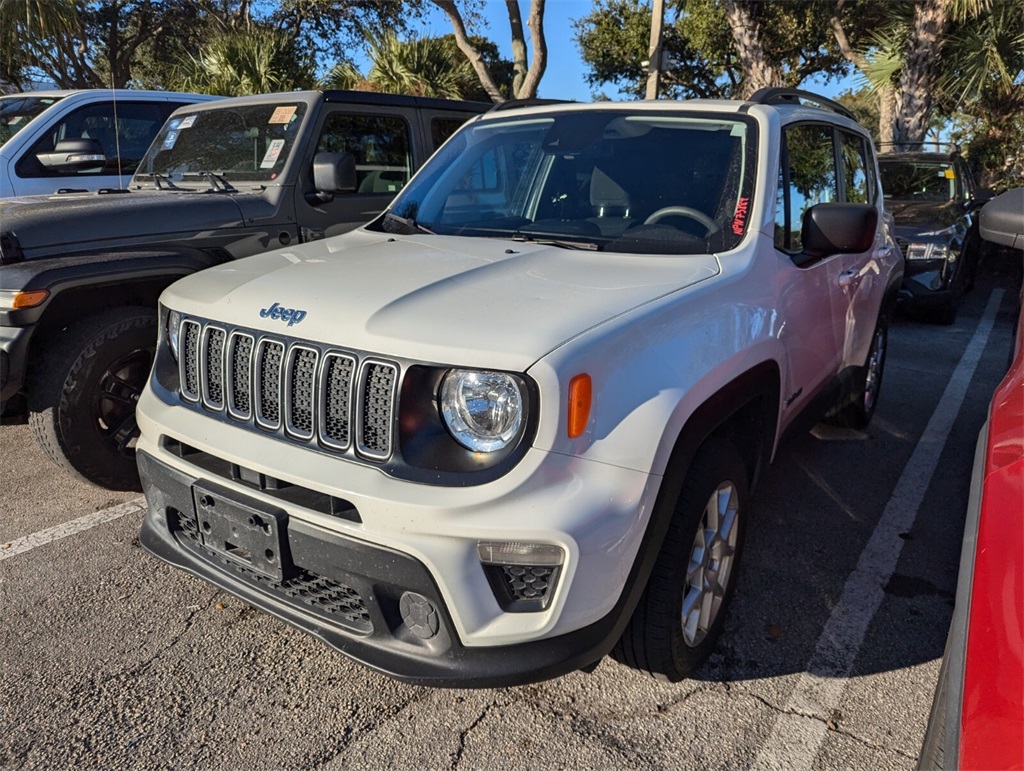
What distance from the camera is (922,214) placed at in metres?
8.45

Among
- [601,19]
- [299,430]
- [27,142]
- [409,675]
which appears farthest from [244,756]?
[601,19]

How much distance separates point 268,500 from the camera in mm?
2164

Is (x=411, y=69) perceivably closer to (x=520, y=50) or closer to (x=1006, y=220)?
(x=520, y=50)

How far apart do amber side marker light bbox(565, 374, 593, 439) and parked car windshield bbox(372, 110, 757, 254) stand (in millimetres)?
Answer: 1007

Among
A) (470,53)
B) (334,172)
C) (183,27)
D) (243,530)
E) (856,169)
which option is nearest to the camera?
(243,530)

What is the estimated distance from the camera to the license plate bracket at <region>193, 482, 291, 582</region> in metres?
2.14

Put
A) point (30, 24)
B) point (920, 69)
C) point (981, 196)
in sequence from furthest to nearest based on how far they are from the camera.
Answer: point (30, 24) < point (920, 69) < point (981, 196)

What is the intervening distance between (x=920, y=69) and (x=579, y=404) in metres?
13.7

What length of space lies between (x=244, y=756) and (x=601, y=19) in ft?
77.0

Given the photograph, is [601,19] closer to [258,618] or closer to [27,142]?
[27,142]

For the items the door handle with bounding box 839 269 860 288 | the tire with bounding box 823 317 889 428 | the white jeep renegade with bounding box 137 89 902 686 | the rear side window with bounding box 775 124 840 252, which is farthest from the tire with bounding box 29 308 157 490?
the tire with bounding box 823 317 889 428

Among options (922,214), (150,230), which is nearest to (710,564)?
(150,230)

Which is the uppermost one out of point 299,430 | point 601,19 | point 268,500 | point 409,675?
point 601,19

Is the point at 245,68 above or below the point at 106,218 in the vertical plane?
above
